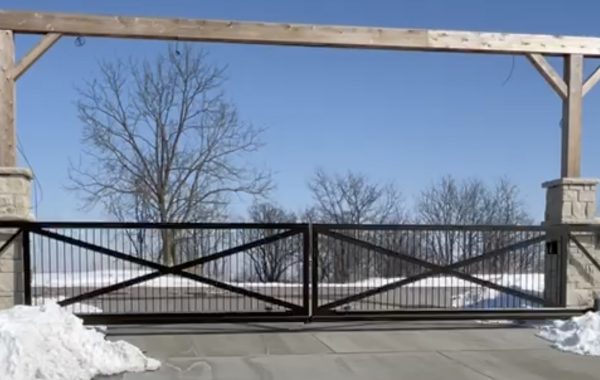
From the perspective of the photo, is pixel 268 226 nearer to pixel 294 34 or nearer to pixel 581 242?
pixel 294 34

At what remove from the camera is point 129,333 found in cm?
721

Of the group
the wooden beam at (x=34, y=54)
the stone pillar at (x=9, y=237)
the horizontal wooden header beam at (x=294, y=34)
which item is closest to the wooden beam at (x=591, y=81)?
the horizontal wooden header beam at (x=294, y=34)

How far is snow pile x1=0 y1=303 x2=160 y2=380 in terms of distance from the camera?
4.94 m

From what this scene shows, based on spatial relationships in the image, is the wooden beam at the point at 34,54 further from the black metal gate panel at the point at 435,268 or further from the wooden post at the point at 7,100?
the black metal gate panel at the point at 435,268

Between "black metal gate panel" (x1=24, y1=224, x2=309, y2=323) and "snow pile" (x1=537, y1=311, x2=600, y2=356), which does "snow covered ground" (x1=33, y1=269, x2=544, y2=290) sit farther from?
"snow pile" (x1=537, y1=311, x2=600, y2=356)

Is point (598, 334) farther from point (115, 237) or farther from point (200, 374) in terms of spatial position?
point (115, 237)

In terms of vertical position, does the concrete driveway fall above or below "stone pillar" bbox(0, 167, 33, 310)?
below

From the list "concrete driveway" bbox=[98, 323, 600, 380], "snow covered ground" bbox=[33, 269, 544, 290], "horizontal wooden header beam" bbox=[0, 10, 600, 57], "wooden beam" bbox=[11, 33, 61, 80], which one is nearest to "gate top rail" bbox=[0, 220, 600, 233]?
"snow covered ground" bbox=[33, 269, 544, 290]

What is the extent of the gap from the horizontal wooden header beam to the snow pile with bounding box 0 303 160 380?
3600 mm

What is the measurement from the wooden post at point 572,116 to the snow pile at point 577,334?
2102 millimetres

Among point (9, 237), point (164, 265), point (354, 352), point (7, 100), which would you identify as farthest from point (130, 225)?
point (354, 352)

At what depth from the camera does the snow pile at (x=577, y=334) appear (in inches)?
257

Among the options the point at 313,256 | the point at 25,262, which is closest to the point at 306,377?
the point at 313,256

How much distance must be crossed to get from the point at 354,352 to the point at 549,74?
4902 millimetres
